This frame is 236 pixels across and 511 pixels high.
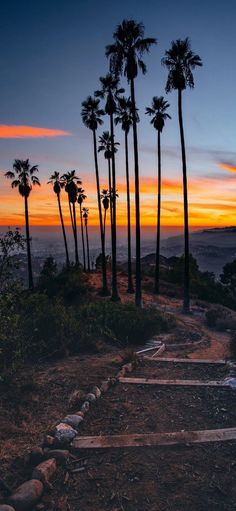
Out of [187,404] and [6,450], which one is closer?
[6,450]

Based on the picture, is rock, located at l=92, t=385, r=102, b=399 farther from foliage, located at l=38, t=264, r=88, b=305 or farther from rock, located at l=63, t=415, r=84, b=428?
foliage, located at l=38, t=264, r=88, b=305

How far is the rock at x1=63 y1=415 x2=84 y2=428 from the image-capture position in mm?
9195

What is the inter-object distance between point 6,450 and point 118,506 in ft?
9.05

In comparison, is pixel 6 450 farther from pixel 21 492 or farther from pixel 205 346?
pixel 205 346

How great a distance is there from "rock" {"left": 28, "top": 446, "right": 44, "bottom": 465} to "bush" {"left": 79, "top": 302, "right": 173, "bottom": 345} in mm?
8220

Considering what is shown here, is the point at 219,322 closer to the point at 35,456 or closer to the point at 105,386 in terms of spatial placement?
the point at 105,386

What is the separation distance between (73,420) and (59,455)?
141 centimetres

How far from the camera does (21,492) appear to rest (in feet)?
22.1

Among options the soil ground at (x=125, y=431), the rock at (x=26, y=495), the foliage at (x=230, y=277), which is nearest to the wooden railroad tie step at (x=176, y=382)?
the soil ground at (x=125, y=431)

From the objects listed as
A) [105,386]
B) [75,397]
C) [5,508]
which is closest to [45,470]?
[5,508]

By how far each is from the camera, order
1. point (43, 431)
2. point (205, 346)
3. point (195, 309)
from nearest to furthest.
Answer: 1. point (43, 431)
2. point (205, 346)
3. point (195, 309)

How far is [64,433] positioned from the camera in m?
8.57

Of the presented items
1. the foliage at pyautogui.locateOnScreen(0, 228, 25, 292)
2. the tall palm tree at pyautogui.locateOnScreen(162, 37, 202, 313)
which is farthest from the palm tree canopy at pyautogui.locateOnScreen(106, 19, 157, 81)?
the foliage at pyautogui.locateOnScreen(0, 228, 25, 292)

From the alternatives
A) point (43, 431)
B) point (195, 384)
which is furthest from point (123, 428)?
point (195, 384)
